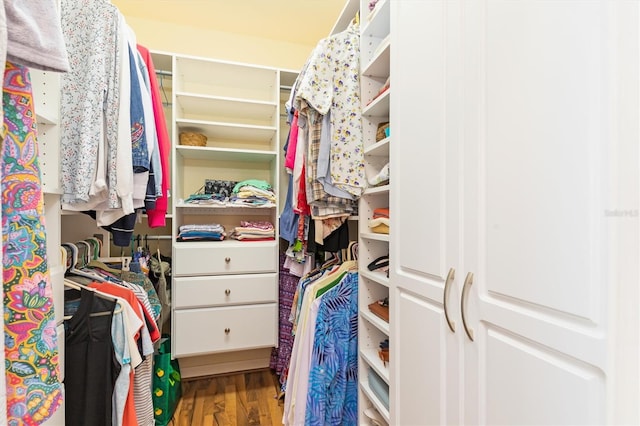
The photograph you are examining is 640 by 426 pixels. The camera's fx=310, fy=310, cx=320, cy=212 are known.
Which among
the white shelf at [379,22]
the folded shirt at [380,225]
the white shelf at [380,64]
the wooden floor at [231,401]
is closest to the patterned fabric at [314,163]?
the folded shirt at [380,225]

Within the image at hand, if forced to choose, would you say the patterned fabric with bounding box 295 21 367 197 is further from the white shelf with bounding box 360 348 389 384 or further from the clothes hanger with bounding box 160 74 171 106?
the clothes hanger with bounding box 160 74 171 106

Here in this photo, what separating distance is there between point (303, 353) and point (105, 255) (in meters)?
1.31

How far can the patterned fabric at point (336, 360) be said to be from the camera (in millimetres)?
1368

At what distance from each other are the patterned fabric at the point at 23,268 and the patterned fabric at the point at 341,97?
939 mm

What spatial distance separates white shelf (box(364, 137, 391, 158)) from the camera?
1277mm

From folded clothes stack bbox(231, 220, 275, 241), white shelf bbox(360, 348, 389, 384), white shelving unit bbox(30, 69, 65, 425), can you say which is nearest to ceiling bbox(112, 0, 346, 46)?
folded clothes stack bbox(231, 220, 275, 241)

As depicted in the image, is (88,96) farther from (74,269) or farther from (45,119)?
(74,269)

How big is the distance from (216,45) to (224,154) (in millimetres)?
890

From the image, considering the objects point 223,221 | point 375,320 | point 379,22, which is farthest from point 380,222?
point 223,221

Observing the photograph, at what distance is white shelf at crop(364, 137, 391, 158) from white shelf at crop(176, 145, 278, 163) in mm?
961

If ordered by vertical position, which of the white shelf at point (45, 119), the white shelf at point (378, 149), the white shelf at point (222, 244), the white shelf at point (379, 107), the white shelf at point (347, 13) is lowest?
the white shelf at point (222, 244)

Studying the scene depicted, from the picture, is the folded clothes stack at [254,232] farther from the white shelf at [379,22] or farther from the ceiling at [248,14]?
the ceiling at [248,14]

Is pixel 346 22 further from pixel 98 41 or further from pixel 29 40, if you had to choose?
pixel 29 40

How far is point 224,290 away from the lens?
204 cm
